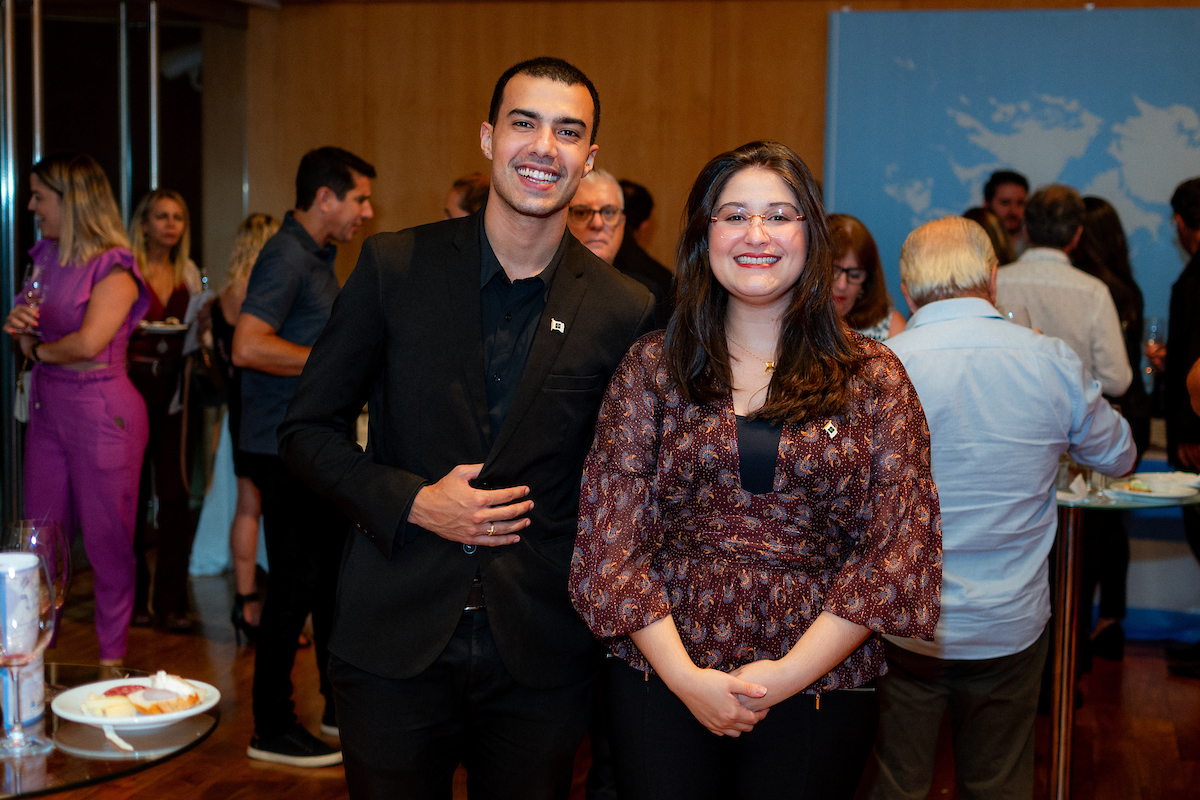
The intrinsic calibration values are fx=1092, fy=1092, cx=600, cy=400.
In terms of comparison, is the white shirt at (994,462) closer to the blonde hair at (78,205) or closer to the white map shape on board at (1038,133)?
the blonde hair at (78,205)

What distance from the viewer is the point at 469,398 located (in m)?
1.80

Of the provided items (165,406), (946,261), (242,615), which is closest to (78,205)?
(165,406)

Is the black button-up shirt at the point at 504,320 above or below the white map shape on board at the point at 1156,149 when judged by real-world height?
below

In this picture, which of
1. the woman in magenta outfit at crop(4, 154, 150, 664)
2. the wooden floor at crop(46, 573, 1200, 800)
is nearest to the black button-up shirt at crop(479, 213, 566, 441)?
the wooden floor at crop(46, 573, 1200, 800)

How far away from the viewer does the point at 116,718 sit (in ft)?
6.23

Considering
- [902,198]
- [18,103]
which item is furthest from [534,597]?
[18,103]

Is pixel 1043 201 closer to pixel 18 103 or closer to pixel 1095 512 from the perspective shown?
pixel 1095 512

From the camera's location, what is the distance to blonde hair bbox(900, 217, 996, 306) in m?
2.52

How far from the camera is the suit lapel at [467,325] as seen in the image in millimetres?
1798

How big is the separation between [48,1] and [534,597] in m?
5.07

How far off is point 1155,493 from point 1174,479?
0.31 meters

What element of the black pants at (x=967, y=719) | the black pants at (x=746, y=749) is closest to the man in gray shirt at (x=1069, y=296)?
the black pants at (x=967, y=719)

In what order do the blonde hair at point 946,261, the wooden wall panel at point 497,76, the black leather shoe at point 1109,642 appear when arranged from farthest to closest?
the wooden wall panel at point 497,76 < the black leather shoe at point 1109,642 < the blonde hair at point 946,261

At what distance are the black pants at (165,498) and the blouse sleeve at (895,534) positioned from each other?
377cm
